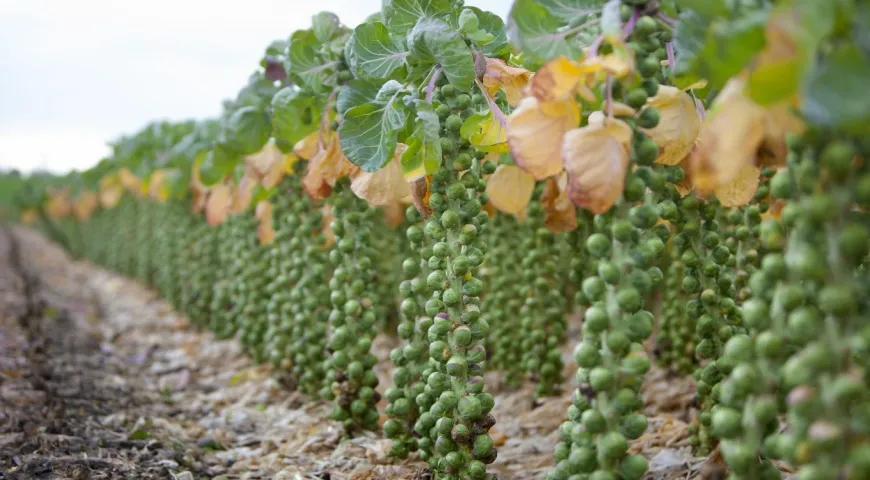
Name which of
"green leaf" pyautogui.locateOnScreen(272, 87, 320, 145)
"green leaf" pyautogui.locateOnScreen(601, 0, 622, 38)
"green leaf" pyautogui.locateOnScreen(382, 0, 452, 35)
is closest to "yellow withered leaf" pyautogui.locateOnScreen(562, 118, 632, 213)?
"green leaf" pyautogui.locateOnScreen(601, 0, 622, 38)

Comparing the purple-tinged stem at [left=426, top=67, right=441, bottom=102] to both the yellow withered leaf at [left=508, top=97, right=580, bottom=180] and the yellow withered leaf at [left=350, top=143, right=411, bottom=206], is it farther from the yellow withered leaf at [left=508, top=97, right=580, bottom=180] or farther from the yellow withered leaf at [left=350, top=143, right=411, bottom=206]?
the yellow withered leaf at [left=508, top=97, right=580, bottom=180]

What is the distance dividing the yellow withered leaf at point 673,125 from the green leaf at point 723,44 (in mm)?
166

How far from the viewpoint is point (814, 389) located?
106cm

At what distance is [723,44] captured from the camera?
43.3 inches

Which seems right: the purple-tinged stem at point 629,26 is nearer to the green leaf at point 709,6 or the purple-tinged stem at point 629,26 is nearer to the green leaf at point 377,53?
the green leaf at point 709,6

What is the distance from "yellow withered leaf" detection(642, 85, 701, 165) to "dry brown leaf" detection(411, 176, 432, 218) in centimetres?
60

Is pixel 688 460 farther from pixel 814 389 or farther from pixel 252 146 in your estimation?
pixel 252 146

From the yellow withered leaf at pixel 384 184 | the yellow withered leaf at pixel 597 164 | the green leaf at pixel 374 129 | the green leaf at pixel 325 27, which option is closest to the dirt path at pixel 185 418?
the yellow withered leaf at pixel 384 184

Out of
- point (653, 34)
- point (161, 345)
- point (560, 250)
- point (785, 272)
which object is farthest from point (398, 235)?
point (785, 272)

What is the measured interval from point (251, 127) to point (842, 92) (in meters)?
2.15

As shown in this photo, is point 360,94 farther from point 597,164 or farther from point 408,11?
point 597,164

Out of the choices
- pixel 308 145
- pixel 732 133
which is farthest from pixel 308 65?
pixel 732 133

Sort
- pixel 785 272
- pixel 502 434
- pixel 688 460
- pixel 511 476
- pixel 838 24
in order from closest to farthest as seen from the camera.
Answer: pixel 838 24
pixel 785 272
pixel 688 460
pixel 511 476
pixel 502 434

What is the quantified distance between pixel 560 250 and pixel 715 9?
5.51 ft
